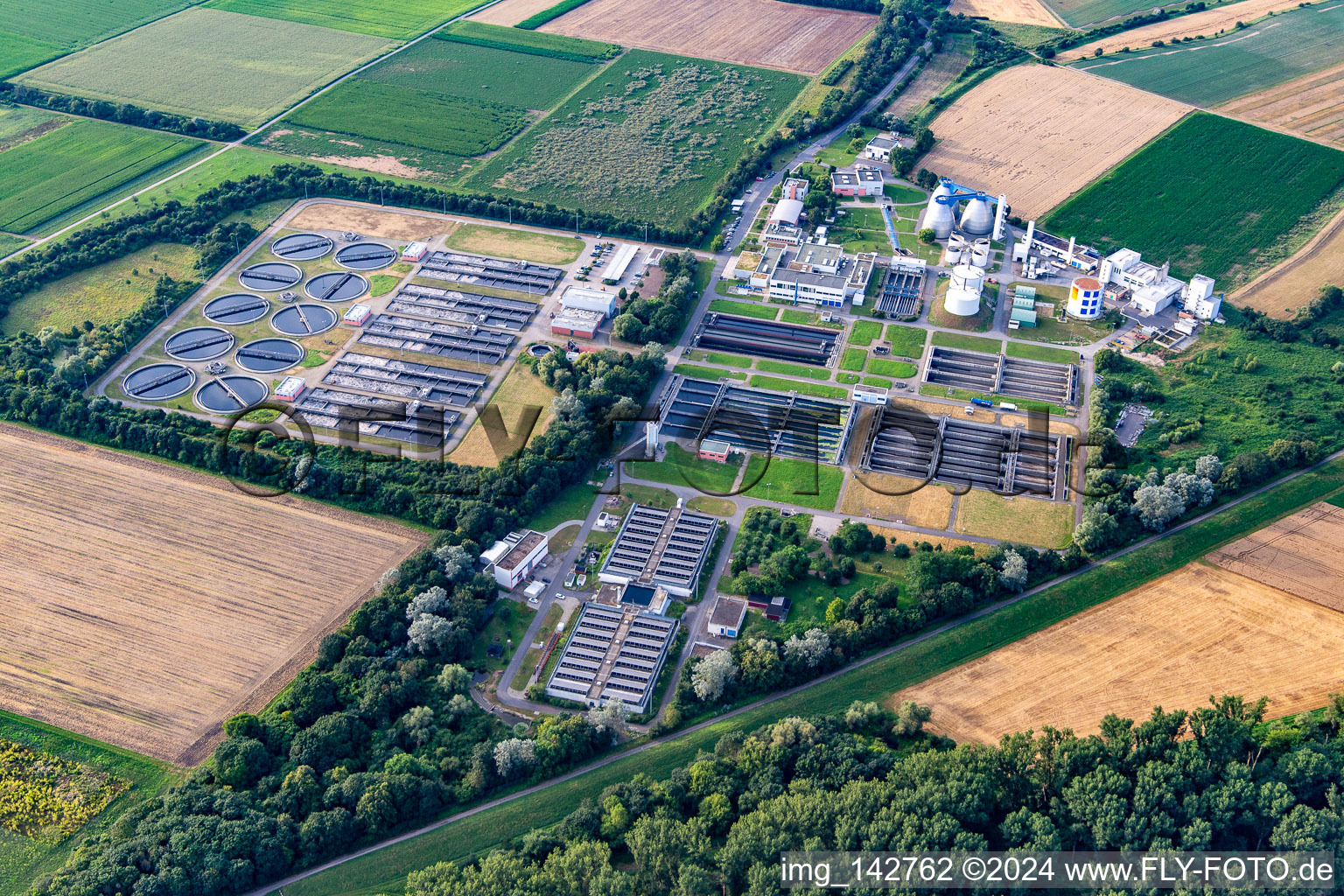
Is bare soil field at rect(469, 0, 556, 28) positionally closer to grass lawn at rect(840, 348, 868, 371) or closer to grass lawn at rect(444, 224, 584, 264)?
grass lawn at rect(444, 224, 584, 264)

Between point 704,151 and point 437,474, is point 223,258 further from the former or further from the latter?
point 704,151

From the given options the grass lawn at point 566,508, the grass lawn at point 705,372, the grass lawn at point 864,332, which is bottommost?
the grass lawn at point 566,508

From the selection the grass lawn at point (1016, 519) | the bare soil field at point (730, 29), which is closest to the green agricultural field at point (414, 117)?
the bare soil field at point (730, 29)

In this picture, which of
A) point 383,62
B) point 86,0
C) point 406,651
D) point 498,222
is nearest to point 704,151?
point 498,222

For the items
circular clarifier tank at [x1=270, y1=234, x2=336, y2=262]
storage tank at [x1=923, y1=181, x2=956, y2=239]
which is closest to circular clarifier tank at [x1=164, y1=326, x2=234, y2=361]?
circular clarifier tank at [x1=270, y1=234, x2=336, y2=262]

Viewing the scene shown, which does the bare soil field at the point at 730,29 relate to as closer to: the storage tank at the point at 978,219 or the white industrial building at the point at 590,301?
the storage tank at the point at 978,219

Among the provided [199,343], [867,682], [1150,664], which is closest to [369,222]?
[199,343]
